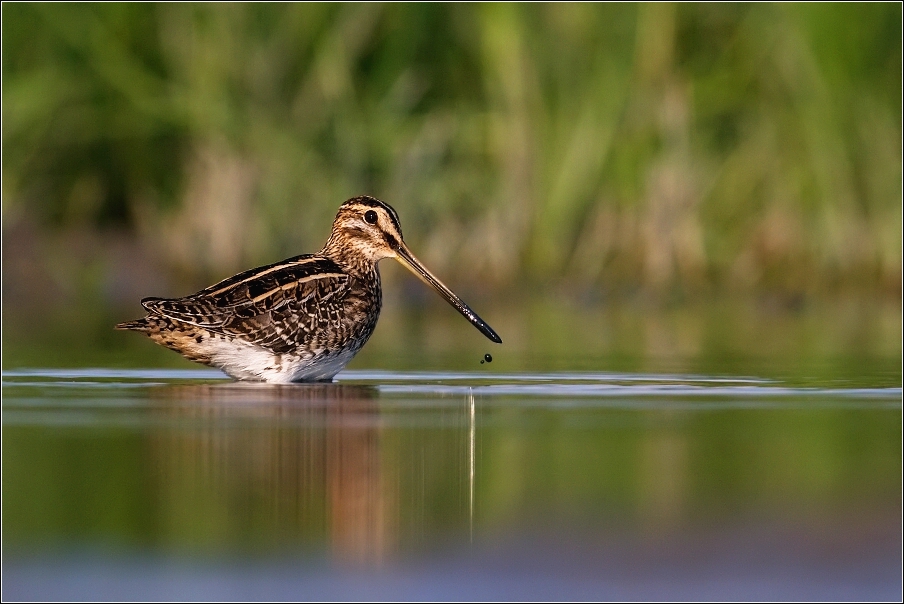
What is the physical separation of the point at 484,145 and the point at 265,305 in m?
7.15

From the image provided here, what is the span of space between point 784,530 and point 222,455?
1.98 metres

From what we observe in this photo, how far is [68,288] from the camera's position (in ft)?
48.2

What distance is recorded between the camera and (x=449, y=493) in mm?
5168

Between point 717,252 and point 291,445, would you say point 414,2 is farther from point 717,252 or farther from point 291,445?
point 291,445

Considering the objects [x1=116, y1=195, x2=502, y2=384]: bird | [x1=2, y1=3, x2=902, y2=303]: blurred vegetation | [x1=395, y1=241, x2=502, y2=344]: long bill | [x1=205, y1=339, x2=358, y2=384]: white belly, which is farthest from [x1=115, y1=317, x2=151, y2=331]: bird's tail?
[x1=2, y1=3, x2=902, y2=303]: blurred vegetation

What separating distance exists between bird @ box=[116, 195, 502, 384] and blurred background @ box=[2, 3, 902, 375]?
17.3 ft

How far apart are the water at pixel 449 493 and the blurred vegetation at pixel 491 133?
6.56 meters

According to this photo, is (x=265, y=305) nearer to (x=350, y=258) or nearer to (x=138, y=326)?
(x=138, y=326)

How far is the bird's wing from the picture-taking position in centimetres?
816

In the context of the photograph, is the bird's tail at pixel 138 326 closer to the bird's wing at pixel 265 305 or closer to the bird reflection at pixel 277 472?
the bird's wing at pixel 265 305

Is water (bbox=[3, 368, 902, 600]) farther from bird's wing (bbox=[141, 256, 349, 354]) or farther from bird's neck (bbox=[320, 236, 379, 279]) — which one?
bird's neck (bbox=[320, 236, 379, 279])

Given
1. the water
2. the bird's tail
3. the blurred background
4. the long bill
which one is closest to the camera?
the water

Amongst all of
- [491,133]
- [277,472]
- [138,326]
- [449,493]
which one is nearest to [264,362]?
[138,326]

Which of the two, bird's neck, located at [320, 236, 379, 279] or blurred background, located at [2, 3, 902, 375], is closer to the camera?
bird's neck, located at [320, 236, 379, 279]
